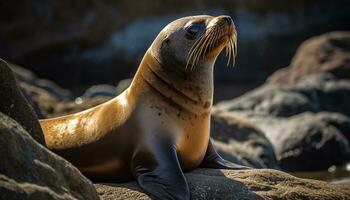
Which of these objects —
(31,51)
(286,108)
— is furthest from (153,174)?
(31,51)

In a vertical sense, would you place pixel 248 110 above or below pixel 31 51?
above

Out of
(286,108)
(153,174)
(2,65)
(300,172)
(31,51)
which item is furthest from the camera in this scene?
(31,51)

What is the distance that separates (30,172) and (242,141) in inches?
249

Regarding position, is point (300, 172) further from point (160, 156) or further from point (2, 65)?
point (2, 65)

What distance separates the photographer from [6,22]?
26594 mm

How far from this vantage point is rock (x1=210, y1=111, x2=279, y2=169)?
923cm

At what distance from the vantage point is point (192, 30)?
582cm

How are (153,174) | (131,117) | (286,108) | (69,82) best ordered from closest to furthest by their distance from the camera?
1. (153,174)
2. (131,117)
3. (286,108)
4. (69,82)

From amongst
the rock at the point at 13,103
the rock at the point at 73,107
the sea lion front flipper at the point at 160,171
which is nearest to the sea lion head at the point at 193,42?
the sea lion front flipper at the point at 160,171

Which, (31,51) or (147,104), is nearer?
(147,104)

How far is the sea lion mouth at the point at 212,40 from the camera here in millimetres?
5699

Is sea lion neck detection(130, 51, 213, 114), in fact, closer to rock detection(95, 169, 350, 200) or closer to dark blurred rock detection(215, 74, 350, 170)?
rock detection(95, 169, 350, 200)

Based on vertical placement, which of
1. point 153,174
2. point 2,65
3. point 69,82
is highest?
point 2,65

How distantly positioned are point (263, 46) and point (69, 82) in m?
6.83
